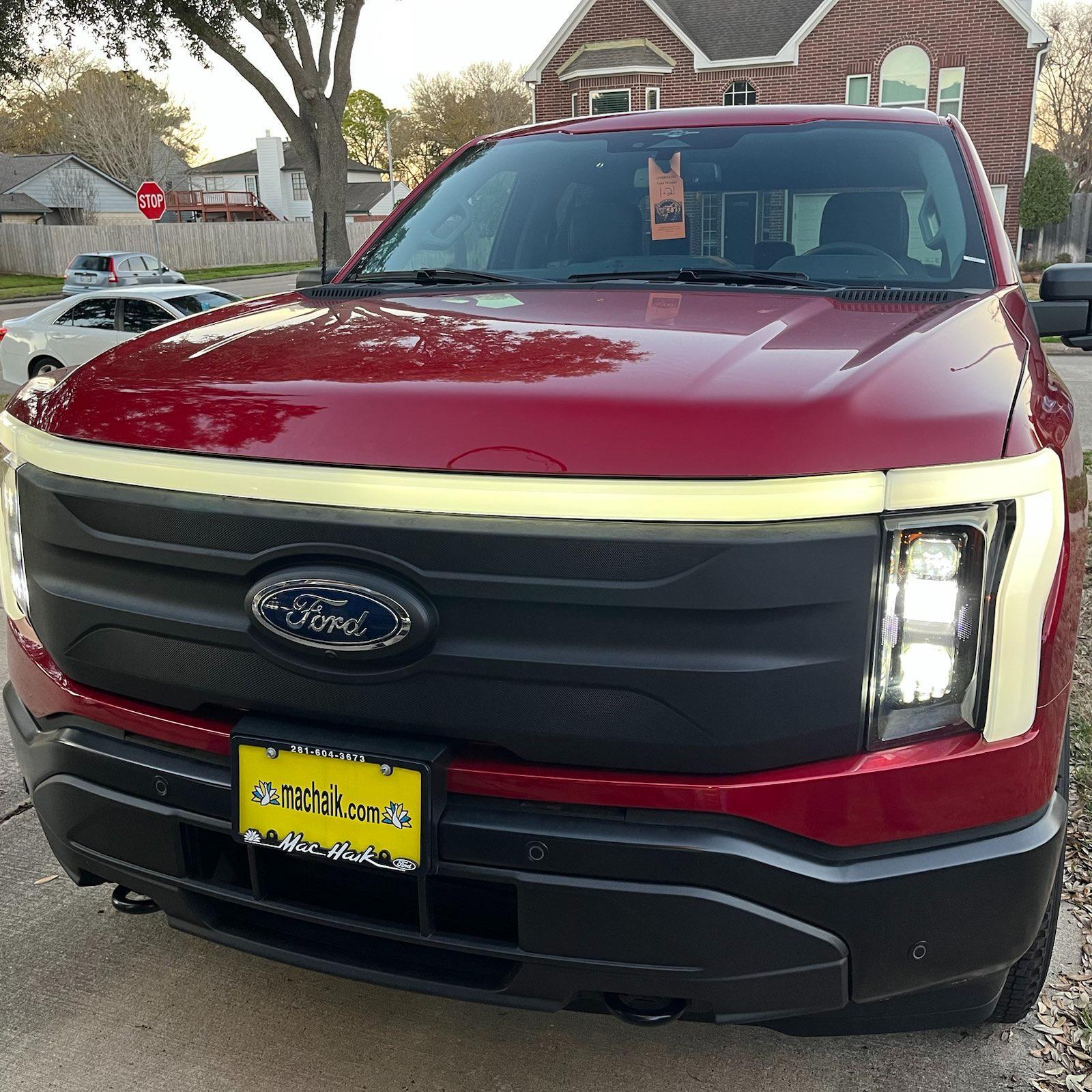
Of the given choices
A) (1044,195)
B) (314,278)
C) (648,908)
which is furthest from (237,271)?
(648,908)

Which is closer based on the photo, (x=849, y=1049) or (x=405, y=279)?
(x=849, y=1049)

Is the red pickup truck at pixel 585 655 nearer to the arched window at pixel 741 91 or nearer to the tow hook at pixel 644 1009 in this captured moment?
the tow hook at pixel 644 1009

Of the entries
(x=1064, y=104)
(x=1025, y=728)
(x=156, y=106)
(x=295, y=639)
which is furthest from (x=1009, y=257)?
(x=156, y=106)

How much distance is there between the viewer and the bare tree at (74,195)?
56562 millimetres

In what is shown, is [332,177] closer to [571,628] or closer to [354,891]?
[354,891]

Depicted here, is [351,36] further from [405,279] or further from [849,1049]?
[849,1049]

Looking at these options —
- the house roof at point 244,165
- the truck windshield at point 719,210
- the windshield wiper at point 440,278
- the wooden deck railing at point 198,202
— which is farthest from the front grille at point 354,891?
the house roof at point 244,165

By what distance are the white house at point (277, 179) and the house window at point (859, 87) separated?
46.1 meters

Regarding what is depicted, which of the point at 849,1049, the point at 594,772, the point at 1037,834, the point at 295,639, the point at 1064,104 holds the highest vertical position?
the point at 1064,104

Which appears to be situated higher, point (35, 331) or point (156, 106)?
point (156, 106)

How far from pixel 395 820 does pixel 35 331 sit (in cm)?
1312

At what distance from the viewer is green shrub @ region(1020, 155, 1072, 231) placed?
101 ft

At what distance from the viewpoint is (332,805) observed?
1650 mm

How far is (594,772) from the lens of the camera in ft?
5.05
